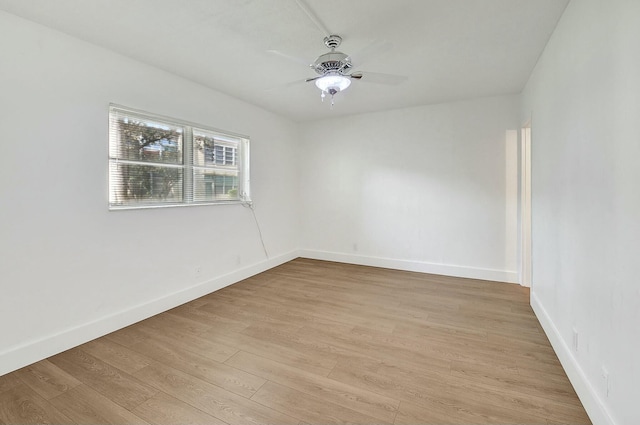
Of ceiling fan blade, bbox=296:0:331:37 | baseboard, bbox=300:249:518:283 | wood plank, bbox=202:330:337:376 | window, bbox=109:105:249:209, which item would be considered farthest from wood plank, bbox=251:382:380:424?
baseboard, bbox=300:249:518:283

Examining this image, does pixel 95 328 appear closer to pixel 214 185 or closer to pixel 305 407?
pixel 214 185

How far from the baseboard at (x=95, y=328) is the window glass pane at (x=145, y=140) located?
1.52 metres

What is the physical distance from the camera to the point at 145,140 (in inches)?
115

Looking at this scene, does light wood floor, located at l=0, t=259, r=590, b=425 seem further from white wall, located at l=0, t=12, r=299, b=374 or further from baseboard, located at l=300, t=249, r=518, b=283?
baseboard, located at l=300, t=249, r=518, b=283

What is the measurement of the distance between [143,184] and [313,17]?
7.57 feet

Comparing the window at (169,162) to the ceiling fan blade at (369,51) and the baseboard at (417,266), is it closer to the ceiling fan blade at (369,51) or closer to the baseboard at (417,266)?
the baseboard at (417,266)

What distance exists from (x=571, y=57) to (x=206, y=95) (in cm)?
357

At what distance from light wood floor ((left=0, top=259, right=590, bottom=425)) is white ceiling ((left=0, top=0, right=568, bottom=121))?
261cm

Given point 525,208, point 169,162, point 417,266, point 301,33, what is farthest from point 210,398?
point 525,208

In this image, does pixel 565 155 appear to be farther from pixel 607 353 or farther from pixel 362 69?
pixel 362 69

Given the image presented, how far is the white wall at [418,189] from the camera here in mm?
3939

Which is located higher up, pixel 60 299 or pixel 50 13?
pixel 50 13

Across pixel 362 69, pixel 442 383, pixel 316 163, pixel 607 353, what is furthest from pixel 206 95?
pixel 607 353

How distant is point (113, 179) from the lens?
8.64 ft
